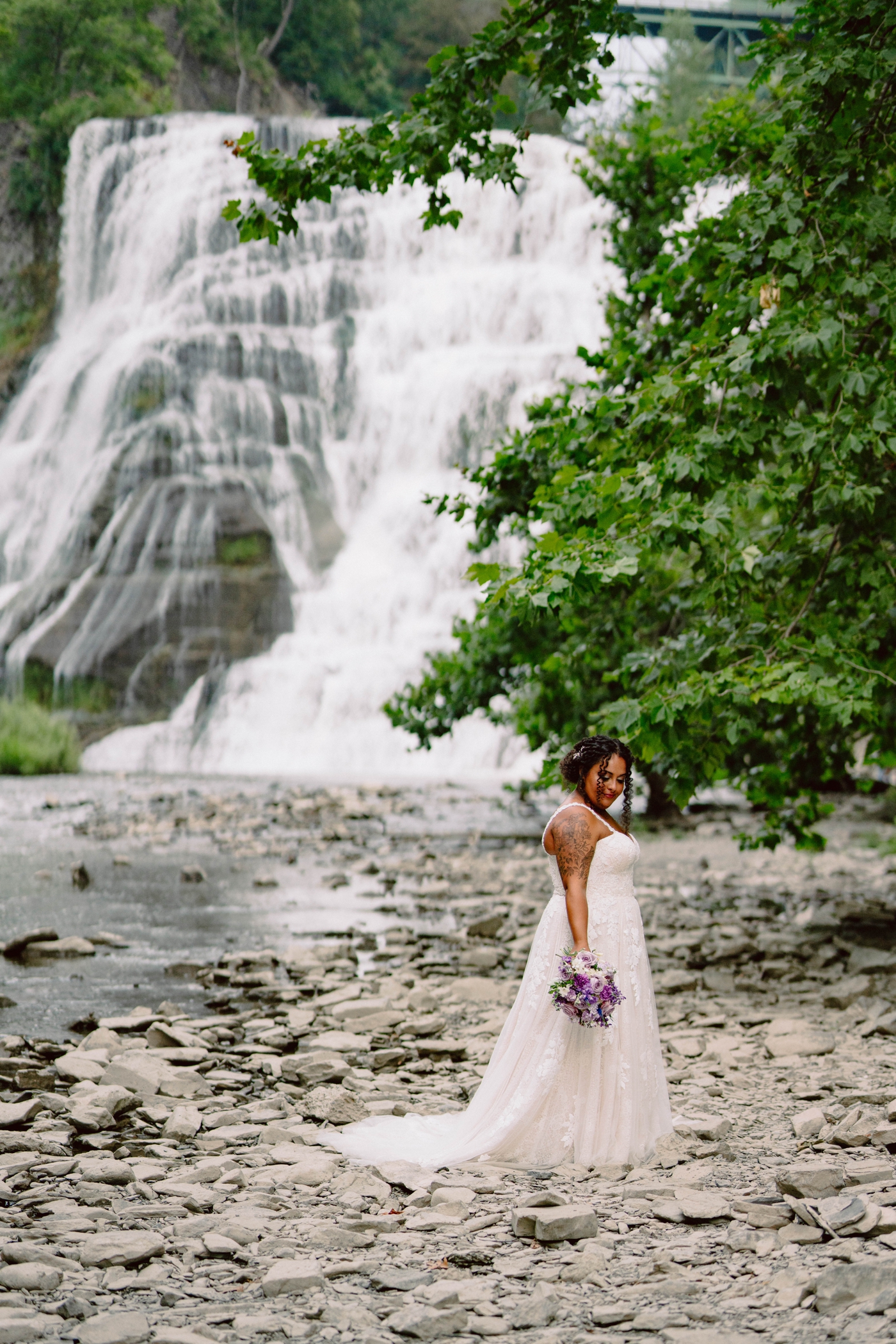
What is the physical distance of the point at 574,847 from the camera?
5988 millimetres

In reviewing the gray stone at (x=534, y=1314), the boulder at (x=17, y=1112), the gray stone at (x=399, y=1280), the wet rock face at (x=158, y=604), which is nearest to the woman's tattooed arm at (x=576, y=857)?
the gray stone at (x=399, y=1280)

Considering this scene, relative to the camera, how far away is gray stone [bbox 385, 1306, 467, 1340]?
404cm

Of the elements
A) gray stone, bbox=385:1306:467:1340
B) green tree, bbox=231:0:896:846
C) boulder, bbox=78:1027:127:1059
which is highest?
green tree, bbox=231:0:896:846

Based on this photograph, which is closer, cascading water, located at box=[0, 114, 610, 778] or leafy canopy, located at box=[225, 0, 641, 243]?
leafy canopy, located at box=[225, 0, 641, 243]

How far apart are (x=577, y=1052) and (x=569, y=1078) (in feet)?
0.38

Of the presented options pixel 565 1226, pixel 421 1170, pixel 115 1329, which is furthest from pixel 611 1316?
pixel 421 1170

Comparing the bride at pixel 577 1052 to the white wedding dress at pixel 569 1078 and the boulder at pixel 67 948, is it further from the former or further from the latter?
the boulder at pixel 67 948

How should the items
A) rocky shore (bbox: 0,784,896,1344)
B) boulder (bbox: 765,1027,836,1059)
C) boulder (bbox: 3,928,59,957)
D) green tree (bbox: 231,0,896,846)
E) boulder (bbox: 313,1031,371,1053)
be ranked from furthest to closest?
boulder (bbox: 3,928,59,957) < boulder (bbox: 313,1031,371,1053) < boulder (bbox: 765,1027,836,1059) < green tree (bbox: 231,0,896,846) < rocky shore (bbox: 0,784,896,1344)

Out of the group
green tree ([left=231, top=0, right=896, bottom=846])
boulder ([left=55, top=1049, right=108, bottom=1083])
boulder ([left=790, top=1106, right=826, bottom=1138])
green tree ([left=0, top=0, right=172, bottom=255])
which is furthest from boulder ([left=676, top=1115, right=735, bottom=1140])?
green tree ([left=0, top=0, right=172, bottom=255])

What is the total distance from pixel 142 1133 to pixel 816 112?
691cm

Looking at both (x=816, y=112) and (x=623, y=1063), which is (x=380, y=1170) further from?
(x=816, y=112)

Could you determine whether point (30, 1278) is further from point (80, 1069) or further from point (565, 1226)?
point (80, 1069)

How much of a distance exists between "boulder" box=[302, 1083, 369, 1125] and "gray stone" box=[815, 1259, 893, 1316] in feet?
9.29

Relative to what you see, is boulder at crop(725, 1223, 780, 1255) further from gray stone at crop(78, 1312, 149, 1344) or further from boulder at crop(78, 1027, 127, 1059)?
boulder at crop(78, 1027, 127, 1059)
